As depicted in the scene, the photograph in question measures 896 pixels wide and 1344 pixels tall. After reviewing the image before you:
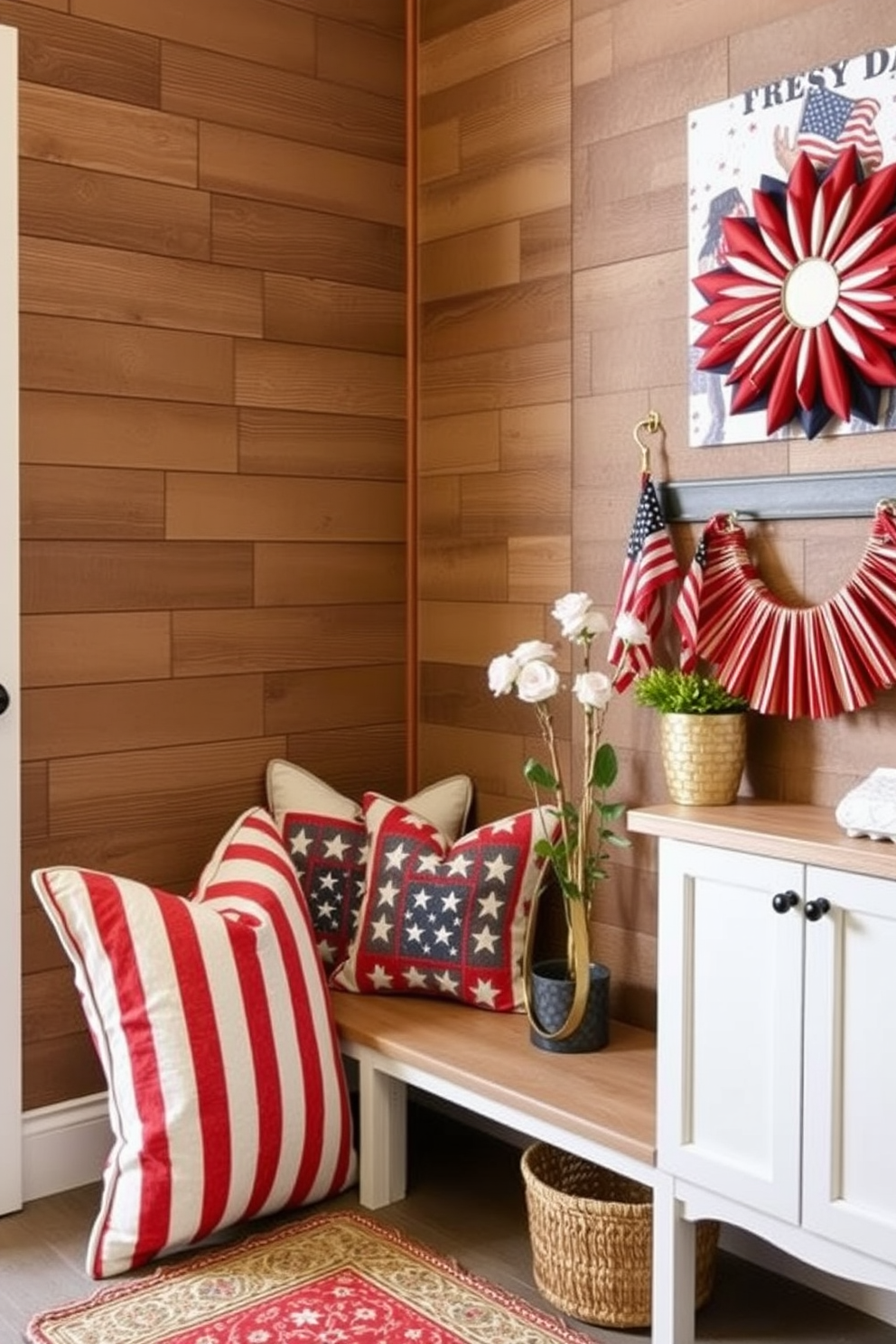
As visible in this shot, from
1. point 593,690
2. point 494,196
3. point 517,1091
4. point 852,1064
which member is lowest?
point 517,1091

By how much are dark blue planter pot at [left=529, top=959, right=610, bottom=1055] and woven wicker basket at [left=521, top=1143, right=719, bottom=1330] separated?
9.8 inches

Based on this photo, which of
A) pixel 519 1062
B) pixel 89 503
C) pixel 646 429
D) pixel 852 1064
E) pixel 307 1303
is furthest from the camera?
pixel 89 503

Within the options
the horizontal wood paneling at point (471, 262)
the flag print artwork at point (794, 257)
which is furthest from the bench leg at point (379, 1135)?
the horizontal wood paneling at point (471, 262)

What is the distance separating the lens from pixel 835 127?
8.00 feet

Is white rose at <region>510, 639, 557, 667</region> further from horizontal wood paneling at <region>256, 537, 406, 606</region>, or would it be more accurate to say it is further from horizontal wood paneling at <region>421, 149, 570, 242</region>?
horizontal wood paneling at <region>421, 149, 570, 242</region>

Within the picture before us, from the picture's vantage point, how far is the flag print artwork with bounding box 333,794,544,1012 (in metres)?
2.93

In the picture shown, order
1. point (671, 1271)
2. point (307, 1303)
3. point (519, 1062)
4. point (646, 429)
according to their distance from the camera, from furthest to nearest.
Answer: point (646, 429) → point (519, 1062) → point (307, 1303) → point (671, 1271)

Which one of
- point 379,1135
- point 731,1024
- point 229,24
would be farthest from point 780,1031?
point 229,24

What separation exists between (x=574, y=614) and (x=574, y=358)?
21.9 inches

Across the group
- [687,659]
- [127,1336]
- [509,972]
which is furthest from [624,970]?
[127,1336]

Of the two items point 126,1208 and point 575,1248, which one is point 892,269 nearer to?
point 575,1248

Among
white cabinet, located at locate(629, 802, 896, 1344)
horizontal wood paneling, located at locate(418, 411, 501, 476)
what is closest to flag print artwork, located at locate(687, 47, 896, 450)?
horizontal wood paneling, located at locate(418, 411, 501, 476)

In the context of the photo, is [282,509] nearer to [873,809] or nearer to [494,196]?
[494,196]

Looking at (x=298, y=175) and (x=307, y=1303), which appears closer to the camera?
(x=307, y=1303)
